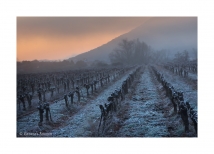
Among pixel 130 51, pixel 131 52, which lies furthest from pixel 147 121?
pixel 131 52

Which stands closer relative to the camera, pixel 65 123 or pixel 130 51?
pixel 65 123

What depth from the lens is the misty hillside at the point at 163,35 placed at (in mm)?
9539

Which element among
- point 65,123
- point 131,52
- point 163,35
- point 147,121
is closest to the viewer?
point 147,121

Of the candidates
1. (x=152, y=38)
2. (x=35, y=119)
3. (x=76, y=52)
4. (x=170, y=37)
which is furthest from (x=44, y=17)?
(x=170, y=37)

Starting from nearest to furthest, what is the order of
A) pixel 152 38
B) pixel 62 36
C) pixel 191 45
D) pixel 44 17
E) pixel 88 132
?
1. pixel 88 132
2. pixel 44 17
3. pixel 191 45
4. pixel 62 36
5. pixel 152 38

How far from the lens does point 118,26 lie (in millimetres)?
10320

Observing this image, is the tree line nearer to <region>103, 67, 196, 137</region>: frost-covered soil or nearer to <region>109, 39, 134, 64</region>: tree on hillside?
<region>109, 39, 134, 64</region>: tree on hillside

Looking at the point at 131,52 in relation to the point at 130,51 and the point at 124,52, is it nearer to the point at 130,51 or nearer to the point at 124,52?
the point at 130,51

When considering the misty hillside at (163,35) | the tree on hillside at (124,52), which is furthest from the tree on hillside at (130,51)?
the misty hillside at (163,35)

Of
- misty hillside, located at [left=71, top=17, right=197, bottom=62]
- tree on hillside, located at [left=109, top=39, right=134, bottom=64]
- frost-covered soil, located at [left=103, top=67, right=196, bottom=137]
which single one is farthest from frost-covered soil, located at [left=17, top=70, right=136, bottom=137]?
tree on hillside, located at [left=109, top=39, right=134, bottom=64]

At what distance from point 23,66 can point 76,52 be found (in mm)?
2554

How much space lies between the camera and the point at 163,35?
12086mm

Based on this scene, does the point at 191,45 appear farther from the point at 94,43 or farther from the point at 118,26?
the point at 94,43

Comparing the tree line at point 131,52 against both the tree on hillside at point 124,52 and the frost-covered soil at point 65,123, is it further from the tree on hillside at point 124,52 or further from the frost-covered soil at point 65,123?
the frost-covered soil at point 65,123
